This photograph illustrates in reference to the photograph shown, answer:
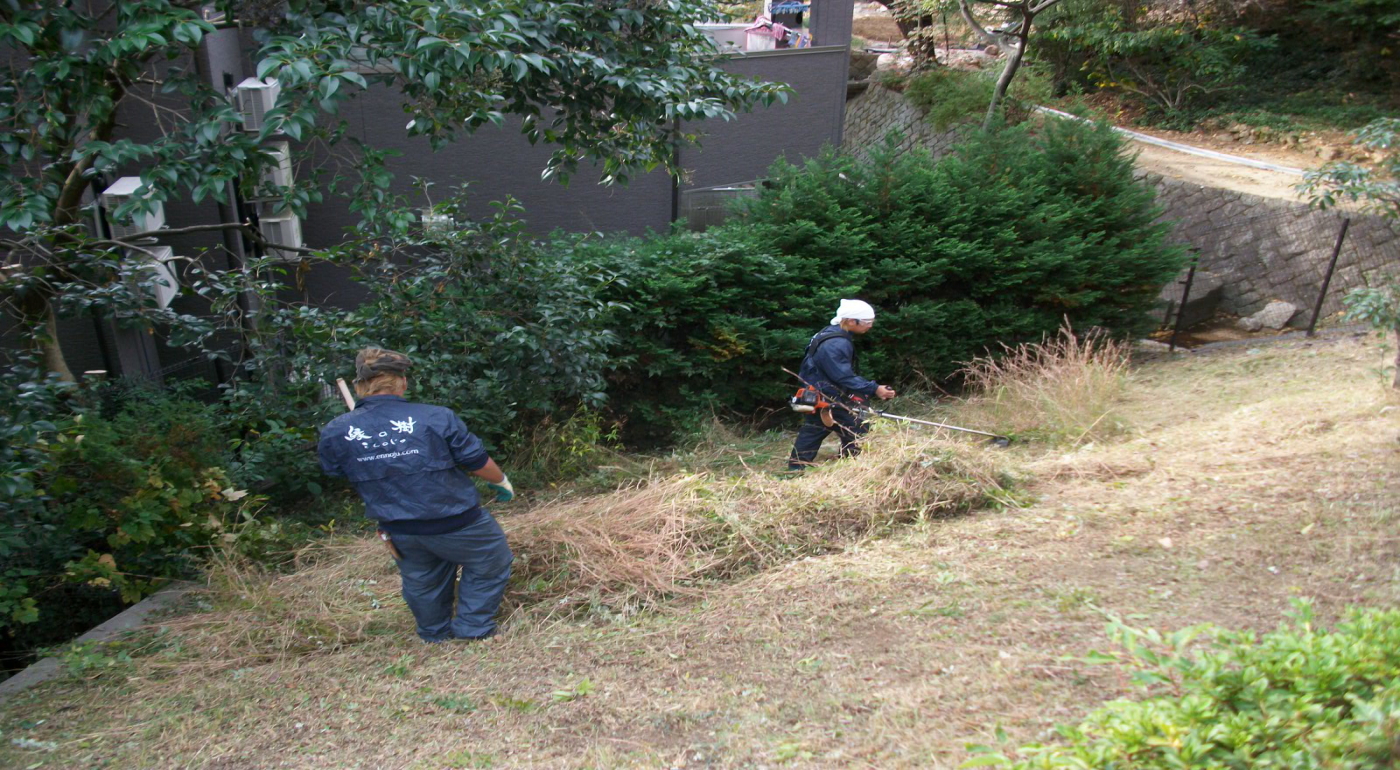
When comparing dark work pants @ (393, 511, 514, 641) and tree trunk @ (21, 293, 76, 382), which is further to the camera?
tree trunk @ (21, 293, 76, 382)

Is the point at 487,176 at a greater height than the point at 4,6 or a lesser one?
lesser

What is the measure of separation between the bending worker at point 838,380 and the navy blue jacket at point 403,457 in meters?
3.11

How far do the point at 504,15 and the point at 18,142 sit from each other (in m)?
2.35

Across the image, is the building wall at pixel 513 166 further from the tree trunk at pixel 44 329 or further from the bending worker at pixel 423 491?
the bending worker at pixel 423 491

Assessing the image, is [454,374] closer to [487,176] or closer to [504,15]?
[504,15]

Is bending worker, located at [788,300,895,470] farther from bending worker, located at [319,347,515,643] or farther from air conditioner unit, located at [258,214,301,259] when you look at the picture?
air conditioner unit, located at [258,214,301,259]

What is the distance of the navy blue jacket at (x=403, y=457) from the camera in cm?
396

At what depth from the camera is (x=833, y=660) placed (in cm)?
365

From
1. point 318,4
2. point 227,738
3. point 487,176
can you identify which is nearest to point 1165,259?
point 487,176

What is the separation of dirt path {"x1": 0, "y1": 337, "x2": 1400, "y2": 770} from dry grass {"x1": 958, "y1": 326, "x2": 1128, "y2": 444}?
1569 millimetres

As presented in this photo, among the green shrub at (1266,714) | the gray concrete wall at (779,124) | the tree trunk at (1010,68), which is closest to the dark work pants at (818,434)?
the green shrub at (1266,714)

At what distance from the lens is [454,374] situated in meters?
6.38

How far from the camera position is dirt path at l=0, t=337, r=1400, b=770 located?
3182mm

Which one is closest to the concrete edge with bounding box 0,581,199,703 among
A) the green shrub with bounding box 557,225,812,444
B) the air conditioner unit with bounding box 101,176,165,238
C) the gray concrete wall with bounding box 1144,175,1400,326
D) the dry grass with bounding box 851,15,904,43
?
the air conditioner unit with bounding box 101,176,165,238
